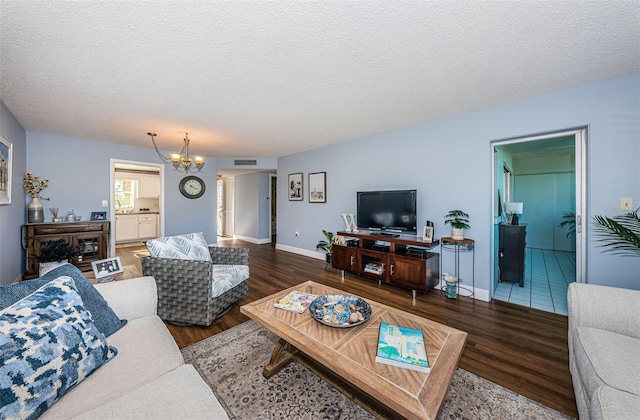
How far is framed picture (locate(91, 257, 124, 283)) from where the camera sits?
194 cm

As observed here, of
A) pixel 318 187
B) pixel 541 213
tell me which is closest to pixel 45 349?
pixel 318 187

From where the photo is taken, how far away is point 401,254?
323 centimetres

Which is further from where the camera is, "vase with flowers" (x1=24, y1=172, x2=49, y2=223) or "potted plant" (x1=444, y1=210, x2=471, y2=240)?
"vase with flowers" (x1=24, y1=172, x2=49, y2=223)

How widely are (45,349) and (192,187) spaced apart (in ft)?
17.5

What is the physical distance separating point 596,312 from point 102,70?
13.1 feet

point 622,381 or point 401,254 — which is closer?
point 622,381

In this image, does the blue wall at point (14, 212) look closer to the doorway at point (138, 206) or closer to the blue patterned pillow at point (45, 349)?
the blue patterned pillow at point (45, 349)

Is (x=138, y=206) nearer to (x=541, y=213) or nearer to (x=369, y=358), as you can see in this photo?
(x=369, y=358)

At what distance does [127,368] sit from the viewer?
1.12 metres

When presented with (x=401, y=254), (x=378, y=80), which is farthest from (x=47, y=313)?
(x=401, y=254)

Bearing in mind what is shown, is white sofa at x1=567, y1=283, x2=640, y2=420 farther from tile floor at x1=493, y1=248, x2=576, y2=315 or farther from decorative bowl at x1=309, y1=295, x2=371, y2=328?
tile floor at x1=493, y1=248, x2=576, y2=315

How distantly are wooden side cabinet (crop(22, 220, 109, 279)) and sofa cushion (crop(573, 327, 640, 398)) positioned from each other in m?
5.29

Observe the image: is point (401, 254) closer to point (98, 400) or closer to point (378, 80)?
point (378, 80)

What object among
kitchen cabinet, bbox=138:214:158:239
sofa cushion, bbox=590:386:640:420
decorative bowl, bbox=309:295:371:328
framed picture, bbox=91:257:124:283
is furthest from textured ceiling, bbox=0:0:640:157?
kitchen cabinet, bbox=138:214:158:239
